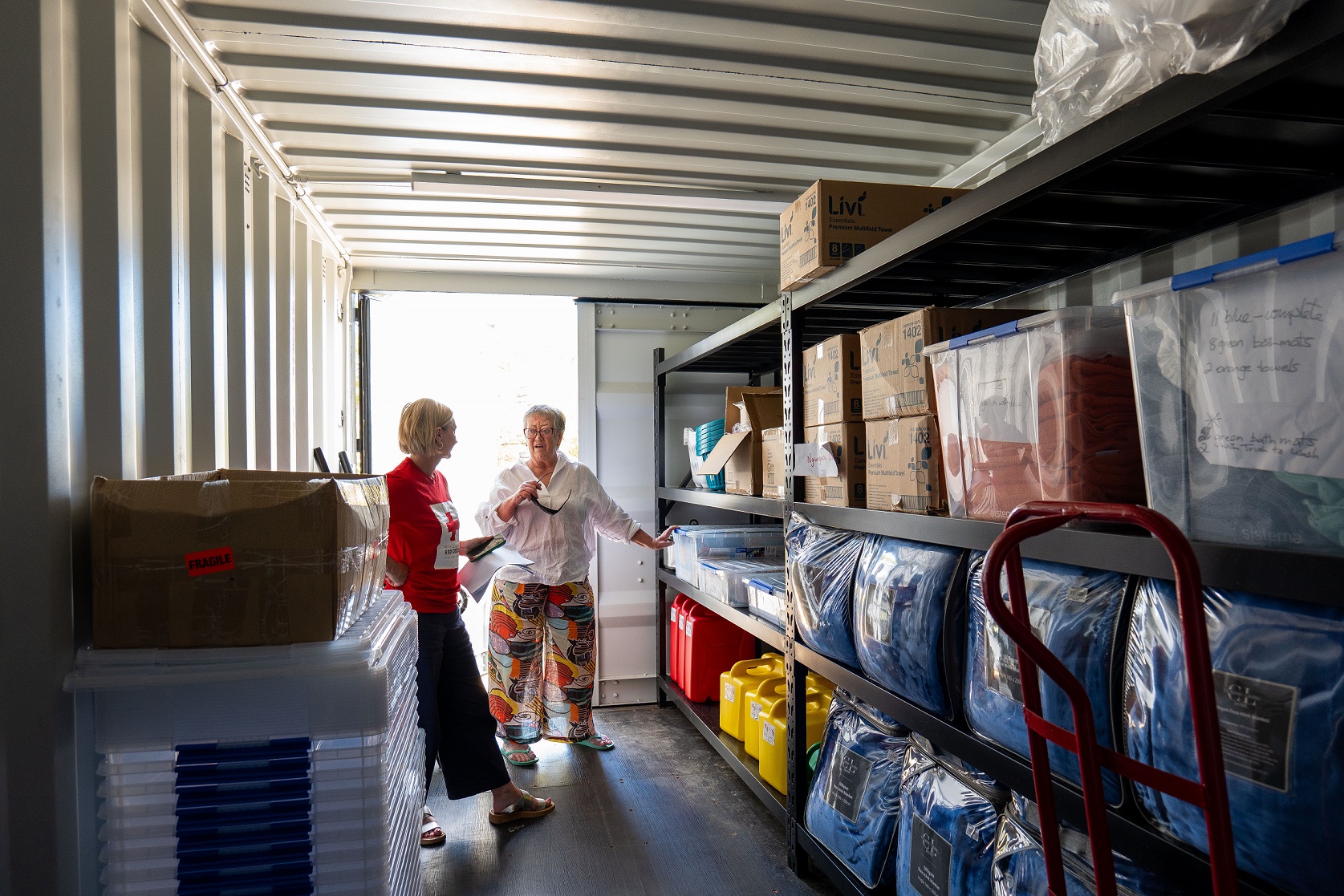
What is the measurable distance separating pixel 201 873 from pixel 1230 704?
1.94 metres

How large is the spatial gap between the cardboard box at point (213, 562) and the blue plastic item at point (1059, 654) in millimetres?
1463

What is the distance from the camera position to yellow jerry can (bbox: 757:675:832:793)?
3225mm

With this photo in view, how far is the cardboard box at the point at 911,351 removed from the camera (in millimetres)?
2133

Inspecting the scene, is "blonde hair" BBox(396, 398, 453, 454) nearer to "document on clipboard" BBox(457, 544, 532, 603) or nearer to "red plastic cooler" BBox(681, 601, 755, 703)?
"document on clipboard" BBox(457, 544, 532, 603)

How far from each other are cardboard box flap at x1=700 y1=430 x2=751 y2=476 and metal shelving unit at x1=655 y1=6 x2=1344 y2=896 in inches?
32.4

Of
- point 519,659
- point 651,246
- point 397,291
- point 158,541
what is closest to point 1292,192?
point 158,541

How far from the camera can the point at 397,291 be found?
199 inches

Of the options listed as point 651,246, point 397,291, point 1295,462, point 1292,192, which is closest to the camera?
point 1295,462

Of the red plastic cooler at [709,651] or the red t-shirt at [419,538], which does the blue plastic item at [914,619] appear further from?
the red plastic cooler at [709,651]

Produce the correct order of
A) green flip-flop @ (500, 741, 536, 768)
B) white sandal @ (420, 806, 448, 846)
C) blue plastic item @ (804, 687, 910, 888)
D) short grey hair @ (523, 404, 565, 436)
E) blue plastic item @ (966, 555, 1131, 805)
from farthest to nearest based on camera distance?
short grey hair @ (523, 404, 565, 436), green flip-flop @ (500, 741, 536, 768), white sandal @ (420, 806, 448, 846), blue plastic item @ (804, 687, 910, 888), blue plastic item @ (966, 555, 1131, 805)

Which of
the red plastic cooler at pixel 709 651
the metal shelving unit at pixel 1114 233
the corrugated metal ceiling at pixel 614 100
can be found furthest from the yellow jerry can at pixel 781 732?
the corrugated metal ceiling at pixel 614 100

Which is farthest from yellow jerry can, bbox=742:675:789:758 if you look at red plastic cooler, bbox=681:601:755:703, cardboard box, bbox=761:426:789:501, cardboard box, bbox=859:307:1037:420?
cardboard box, bbox=859:307:1037:420

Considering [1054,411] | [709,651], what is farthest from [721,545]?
[1054,411]

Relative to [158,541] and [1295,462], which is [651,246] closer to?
[158,541]
